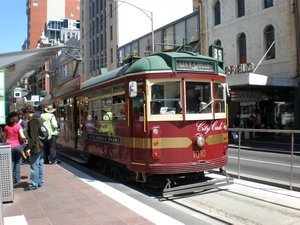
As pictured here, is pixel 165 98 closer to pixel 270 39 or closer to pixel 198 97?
pixel 198 97

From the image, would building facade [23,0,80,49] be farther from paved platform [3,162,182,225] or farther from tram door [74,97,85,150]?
paved platform [3,162,182,225]

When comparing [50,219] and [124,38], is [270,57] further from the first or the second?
[124,38]

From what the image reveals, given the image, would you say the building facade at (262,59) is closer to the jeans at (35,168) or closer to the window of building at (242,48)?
the window of building at (242,48)

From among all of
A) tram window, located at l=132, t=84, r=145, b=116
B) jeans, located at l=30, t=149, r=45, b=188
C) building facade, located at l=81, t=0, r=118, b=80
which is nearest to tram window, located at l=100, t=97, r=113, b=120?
tram window, located at l=132, t=84, r=145, b=116

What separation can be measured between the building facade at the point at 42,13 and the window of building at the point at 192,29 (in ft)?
330

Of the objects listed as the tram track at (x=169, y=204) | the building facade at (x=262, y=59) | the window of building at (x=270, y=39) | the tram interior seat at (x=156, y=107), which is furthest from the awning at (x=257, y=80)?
the tram interior seat at (x=156, y=107)

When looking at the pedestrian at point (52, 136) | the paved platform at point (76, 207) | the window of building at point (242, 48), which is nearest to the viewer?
the paved platform at point (76, 207)

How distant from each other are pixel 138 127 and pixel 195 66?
1.85 metres

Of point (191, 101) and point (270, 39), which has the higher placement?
point (270, 39)

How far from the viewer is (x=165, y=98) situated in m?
9.08

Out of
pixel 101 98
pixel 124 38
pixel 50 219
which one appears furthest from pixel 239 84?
pixel 124 38

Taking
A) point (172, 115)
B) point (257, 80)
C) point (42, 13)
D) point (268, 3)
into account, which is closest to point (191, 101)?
point (172, 115)

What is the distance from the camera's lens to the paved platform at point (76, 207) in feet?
22.1

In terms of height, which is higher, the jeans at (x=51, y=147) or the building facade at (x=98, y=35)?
the building facade at (x=98, y=35)
